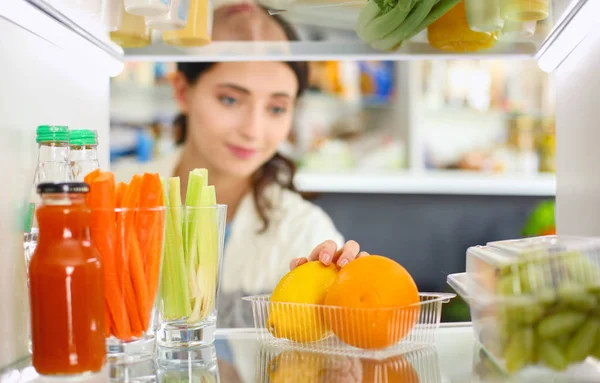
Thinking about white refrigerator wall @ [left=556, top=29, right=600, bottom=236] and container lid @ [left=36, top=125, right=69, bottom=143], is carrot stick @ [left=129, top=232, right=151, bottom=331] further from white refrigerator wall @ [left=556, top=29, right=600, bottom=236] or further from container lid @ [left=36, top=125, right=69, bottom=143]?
white refrigerator wall @ [left=556, top=29, right=600, bottom=236]

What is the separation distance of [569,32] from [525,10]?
0.08 metres

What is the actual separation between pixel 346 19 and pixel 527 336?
606 mm

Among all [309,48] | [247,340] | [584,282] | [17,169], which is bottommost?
[247,340]

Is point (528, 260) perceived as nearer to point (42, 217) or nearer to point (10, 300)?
Answer: point (42, 217)

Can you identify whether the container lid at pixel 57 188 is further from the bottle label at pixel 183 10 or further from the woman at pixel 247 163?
the woman at pixel 247 163

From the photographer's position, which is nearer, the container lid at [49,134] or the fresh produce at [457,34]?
the container lid at [49,134]

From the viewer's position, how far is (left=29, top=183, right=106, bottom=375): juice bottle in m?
0.58

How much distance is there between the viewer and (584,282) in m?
0.59

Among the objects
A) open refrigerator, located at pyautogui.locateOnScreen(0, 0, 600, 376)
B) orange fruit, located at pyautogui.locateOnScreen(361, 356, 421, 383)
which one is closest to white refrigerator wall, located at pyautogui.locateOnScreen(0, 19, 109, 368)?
open refrigerator, located at pyautogui.locateOnScreen(0, 0, 600, 376)

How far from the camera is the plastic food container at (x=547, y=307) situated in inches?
22.7

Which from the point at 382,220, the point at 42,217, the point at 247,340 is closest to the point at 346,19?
the point at 247,340

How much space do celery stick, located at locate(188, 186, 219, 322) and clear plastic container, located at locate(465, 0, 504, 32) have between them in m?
0.39

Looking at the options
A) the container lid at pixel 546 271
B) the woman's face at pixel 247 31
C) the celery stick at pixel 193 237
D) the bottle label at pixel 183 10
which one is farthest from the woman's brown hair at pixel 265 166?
the container lid at pixel 546 271

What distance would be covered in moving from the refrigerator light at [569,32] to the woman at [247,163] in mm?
1985
